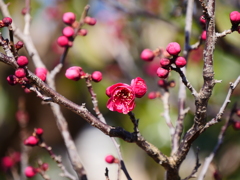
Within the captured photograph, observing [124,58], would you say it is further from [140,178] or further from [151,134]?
[140,178]

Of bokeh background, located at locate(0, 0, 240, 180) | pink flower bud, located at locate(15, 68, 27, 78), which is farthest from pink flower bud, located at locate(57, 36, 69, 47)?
bokeh background, located at locate(0, 0, 240, 180)

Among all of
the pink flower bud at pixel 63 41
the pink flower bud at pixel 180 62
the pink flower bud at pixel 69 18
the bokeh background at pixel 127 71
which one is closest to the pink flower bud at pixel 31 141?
the pink flower bud at pixel 63 41

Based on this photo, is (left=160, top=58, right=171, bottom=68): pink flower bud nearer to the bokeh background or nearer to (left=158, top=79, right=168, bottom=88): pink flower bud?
(left=158, top=79, right=168, bottom=88): pink flower bud

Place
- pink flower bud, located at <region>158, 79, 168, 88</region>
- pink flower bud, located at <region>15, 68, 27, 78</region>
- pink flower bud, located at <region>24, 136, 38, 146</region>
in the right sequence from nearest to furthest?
1. pink flower bud, located at <region>15, 68, 27, 78</region>
2. pink flower bud, located at <region>24, 136, 38, 146</region>
3. pink flower bud, located at <region>158, 79, 168, 88</region>

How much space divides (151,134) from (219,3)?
141 centimetres

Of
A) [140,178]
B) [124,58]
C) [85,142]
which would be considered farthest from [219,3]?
[85,142]

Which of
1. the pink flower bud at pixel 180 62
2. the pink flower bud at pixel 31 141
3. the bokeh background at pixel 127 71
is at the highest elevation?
the pink flower bud at pixel 180 62

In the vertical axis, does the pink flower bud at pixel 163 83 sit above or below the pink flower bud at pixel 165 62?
below

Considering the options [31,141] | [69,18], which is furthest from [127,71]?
[31,141]

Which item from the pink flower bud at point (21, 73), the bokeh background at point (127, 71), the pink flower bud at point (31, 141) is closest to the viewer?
the pink flower bud at point (21, 73)

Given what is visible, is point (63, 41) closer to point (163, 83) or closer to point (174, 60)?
point (163, 83)

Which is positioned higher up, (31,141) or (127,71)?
(31,141)

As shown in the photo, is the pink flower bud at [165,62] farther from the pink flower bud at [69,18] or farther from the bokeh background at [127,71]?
the bokeh background at [127,71]

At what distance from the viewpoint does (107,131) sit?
825 mm
